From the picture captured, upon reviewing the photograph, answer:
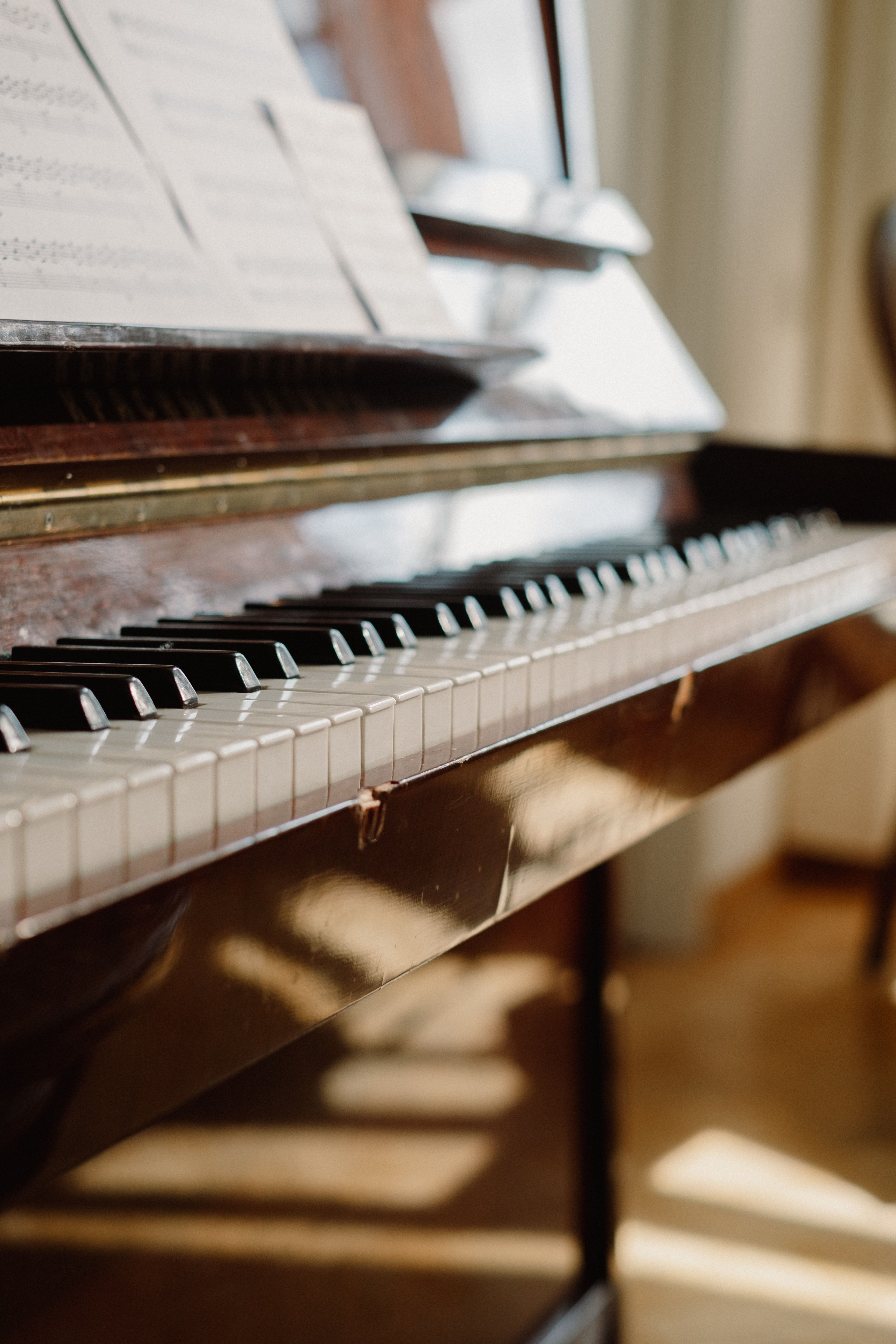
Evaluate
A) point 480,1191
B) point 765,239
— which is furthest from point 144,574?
point 765,239

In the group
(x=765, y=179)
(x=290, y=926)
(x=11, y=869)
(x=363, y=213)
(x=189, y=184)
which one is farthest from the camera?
(x=765, y=179)

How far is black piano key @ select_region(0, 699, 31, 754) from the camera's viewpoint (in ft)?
1.83

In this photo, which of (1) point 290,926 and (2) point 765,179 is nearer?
(1) point 290,926

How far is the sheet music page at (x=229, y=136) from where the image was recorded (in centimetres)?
95

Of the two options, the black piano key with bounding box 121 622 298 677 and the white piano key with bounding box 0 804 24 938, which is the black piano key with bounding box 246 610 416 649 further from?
the white piano key with bounding box 0 804 24 938

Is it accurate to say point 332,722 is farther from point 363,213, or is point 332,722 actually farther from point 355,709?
point 363,213

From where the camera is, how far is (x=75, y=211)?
84 centimetres

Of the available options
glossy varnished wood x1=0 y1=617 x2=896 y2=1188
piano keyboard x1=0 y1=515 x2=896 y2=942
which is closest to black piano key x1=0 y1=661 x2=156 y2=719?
piano keyboard x1=0 y1=515 x2=896 y2=942

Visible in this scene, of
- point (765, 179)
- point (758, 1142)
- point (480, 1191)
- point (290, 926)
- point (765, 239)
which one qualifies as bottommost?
point (758, 1142)

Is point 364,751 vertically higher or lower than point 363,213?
lower

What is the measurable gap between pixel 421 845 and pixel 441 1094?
2.67 feet

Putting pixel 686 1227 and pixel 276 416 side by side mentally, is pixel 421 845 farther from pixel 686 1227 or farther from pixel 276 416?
pixel 686 1227

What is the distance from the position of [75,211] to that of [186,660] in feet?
1.10

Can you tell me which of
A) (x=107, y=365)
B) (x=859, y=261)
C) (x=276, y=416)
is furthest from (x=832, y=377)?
(x=107, y=365)
